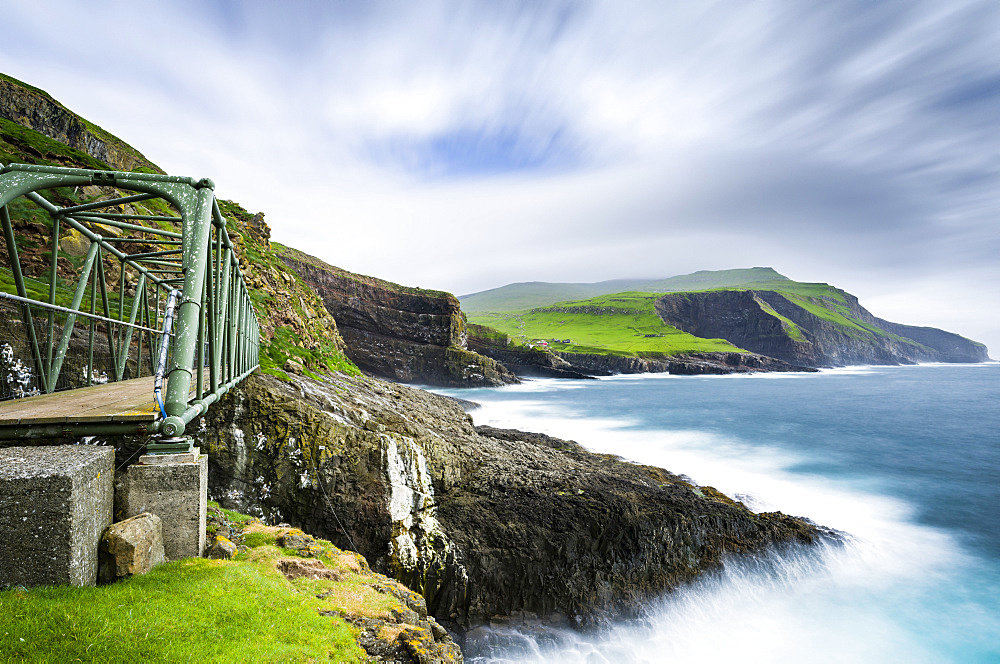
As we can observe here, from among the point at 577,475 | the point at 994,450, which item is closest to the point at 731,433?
the point at 994,450

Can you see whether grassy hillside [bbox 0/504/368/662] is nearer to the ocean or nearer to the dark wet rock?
the dark wet rock

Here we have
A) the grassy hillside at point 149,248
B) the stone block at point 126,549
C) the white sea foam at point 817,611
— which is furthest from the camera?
the grassy hillside at point 149,248

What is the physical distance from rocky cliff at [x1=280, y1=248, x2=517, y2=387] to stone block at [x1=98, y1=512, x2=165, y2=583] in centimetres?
7137

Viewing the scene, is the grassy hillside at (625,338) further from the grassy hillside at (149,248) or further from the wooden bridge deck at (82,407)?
the wooden bridge deck at (82,407)

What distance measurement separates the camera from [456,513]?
15.3 m

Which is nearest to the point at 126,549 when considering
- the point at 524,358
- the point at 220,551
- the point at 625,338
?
the point at 220,551

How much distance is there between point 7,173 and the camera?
6.43m

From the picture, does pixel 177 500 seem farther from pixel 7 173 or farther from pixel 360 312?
pixel 360 312

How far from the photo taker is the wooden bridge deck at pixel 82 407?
18.3ft

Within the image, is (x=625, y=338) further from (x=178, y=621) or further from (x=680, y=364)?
(x=178, y=621)

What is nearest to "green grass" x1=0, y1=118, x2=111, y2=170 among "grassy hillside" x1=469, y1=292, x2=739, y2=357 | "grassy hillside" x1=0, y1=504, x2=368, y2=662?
"grassy hillside" x1=0, y1=504, x2=368, y2=662

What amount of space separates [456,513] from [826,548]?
16.2m

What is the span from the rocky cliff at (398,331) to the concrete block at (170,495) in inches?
2789

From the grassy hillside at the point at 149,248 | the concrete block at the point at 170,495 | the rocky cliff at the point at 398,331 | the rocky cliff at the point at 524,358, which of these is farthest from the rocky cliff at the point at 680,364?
the concrete block at the point at 170,495
